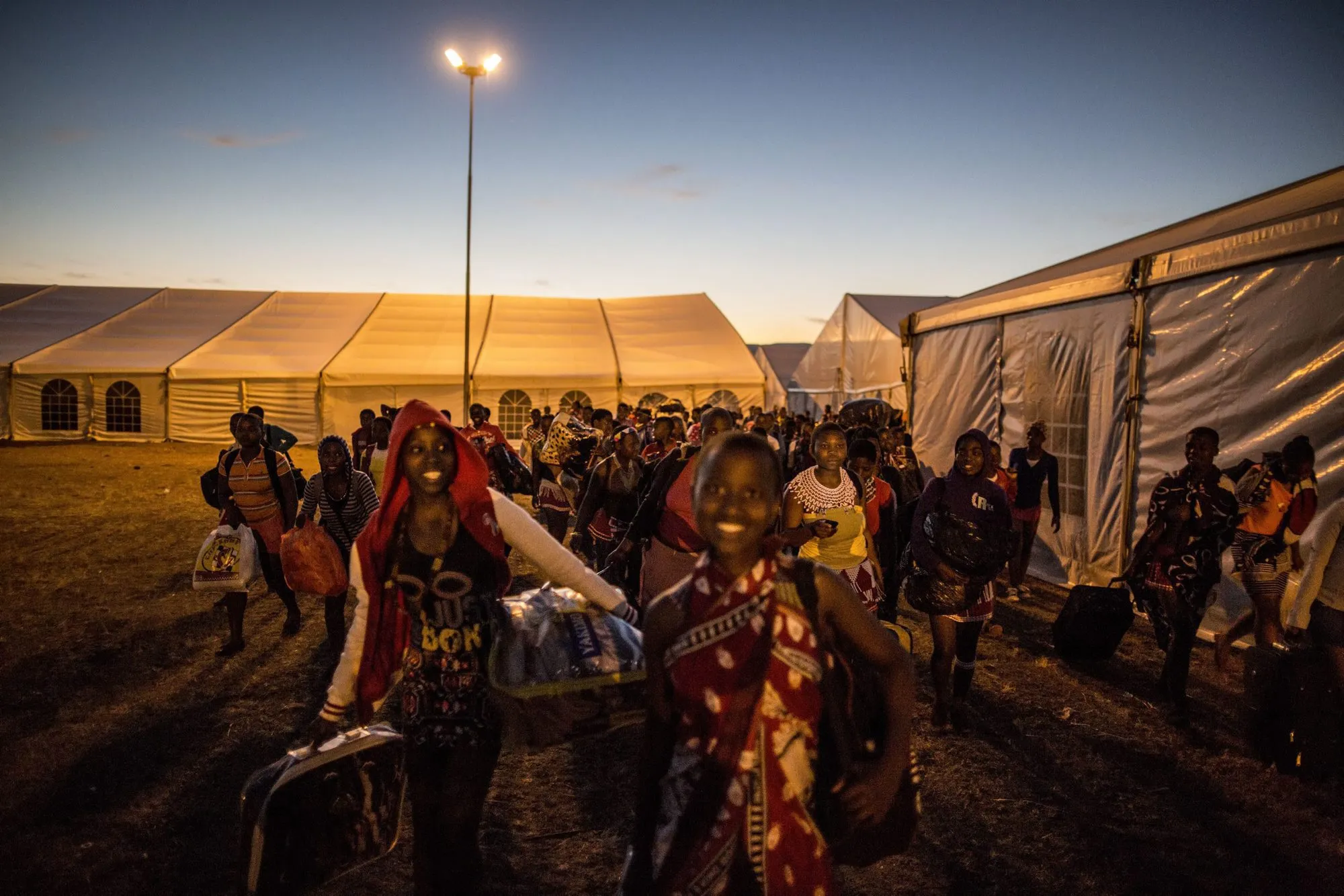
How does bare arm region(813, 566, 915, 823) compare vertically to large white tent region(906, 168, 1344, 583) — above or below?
below

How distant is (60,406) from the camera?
28312mm

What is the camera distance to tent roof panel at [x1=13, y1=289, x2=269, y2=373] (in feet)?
91.6

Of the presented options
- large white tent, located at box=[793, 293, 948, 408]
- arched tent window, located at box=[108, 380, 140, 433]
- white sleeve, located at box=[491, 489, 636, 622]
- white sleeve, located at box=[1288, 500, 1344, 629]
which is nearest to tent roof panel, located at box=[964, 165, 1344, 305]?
white sleeve, located at box=[1288, 500, 1344, 629]

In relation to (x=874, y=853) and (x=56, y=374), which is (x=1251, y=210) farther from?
(x=56, y=374)

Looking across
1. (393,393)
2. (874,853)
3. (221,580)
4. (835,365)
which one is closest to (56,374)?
(393,393)

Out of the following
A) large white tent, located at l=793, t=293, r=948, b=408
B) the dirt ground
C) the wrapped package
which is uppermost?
large white tent, located at l=793, t=293, r=948, b=408

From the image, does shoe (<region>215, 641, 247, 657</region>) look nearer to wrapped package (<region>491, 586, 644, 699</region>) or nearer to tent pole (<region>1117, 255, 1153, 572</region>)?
wrapped package (<region>491, 586, 644, 699</region>)

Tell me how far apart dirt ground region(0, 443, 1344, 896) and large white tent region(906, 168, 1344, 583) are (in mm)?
2106

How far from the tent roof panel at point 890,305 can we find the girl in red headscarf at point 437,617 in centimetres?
2181

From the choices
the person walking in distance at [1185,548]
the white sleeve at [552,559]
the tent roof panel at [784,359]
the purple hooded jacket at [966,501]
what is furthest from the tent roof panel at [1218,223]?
the tent roof panel at [784,359]

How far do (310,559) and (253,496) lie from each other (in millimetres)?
1504

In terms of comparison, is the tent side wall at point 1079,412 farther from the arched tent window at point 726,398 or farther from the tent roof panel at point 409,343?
the tent roof panel at point 409,343

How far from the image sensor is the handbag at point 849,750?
178cm

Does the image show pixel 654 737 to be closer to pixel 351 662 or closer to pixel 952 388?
pixel 351 662
